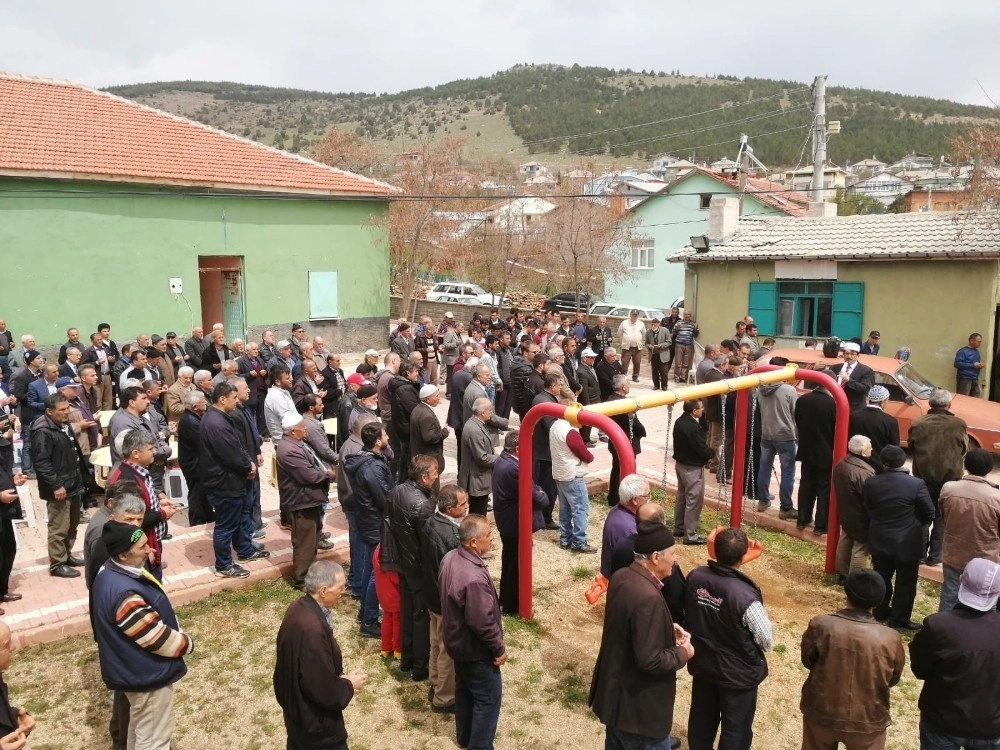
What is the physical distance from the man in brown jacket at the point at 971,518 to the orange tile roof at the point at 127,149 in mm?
18079

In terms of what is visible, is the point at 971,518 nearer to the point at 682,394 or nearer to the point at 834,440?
the point at 834,440

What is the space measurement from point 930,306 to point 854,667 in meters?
14.4

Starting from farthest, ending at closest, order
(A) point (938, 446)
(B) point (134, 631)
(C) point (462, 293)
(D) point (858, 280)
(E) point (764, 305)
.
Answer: (C) point (462, 293) < (E) point (764, 305) < (D) point (858, 280) < (A) point (938, 446) < (B) point (134, 631)

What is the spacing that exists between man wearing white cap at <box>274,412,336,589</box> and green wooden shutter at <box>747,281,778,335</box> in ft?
46.4

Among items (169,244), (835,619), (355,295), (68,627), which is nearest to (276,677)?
(835,619)

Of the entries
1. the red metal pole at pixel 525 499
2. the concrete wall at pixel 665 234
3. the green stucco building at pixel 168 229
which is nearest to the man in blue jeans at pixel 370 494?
the red metal pole at pixel 525 499

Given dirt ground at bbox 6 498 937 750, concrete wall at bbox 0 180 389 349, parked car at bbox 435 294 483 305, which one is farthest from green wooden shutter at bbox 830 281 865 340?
parked car at bbox 435 294 483 305

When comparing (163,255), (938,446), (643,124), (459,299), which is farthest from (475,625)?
(643,124)

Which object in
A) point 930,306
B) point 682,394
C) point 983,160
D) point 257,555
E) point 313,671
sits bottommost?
point 257,555

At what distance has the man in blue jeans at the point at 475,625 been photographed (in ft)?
15.5

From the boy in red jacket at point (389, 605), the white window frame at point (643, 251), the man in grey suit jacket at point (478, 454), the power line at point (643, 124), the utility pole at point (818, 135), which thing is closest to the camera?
the boy in red jacket at point (389, 605)

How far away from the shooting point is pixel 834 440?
8336mm

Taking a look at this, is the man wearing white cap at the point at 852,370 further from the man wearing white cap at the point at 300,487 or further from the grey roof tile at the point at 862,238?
the man wearing white cap at the point at 300,487

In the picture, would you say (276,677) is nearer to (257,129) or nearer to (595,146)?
(595,146)
